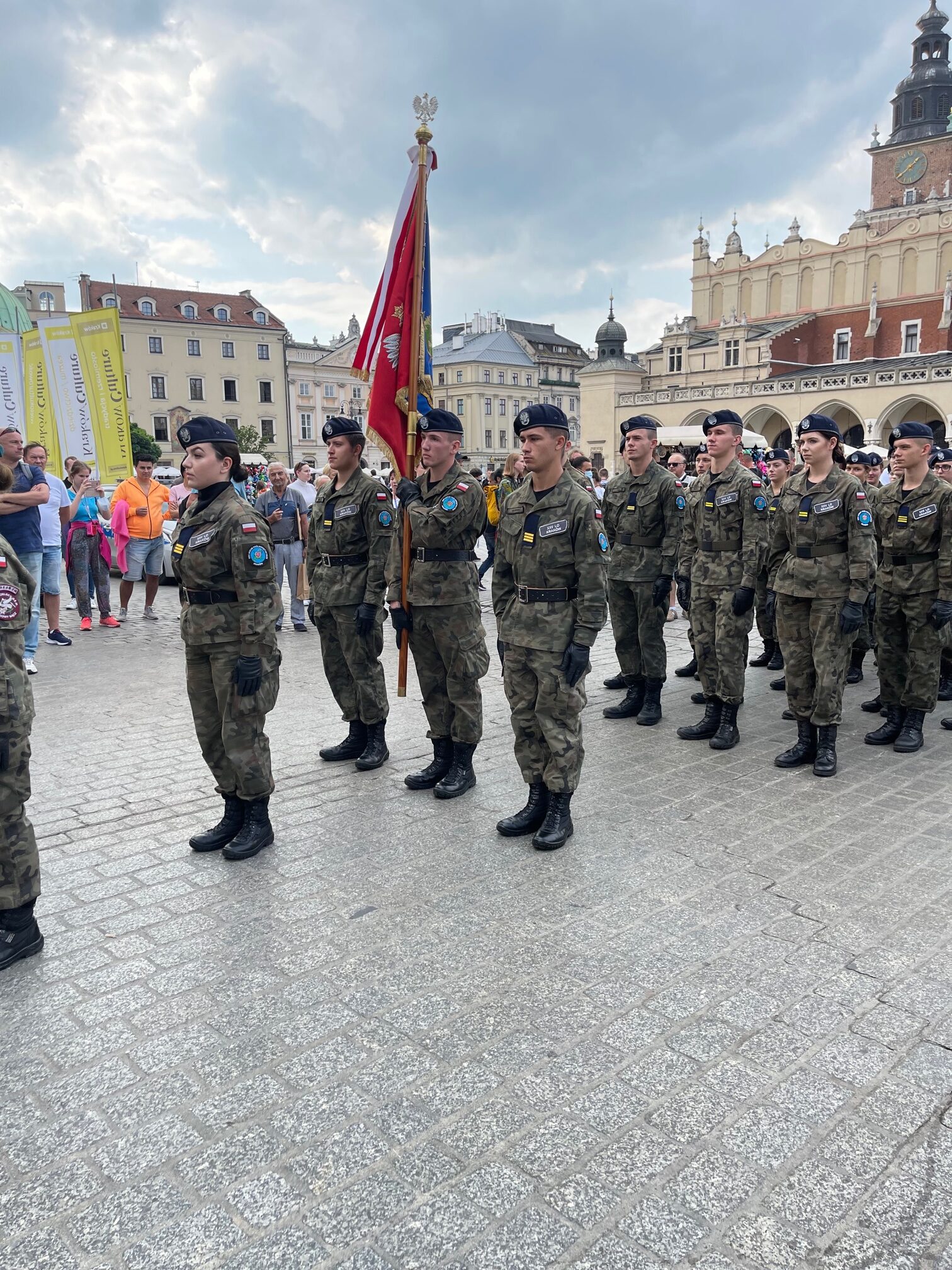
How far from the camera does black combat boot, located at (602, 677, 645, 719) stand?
7332 millimetres

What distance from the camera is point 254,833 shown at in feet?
15.3

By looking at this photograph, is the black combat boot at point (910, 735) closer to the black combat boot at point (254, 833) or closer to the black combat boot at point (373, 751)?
the black combat boot at point (373, 751)

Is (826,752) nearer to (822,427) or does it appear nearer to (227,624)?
(822,427)

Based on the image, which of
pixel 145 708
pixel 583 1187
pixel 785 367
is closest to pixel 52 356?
pixel 145 708

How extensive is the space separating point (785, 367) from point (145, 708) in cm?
6187

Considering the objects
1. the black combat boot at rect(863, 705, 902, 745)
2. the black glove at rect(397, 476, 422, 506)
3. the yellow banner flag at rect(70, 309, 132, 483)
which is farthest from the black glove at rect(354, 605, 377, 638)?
the yellow banner flag at rect(70, 309, 132, 483)

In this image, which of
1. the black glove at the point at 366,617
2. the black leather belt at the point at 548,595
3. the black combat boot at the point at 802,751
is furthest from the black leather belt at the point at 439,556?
the black combat boot at the point at 802,751

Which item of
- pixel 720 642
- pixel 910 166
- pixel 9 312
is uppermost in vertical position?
pixel 910 166

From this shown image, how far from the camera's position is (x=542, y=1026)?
3070 millimetres

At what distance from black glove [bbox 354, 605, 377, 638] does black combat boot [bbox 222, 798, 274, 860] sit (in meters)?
1.44

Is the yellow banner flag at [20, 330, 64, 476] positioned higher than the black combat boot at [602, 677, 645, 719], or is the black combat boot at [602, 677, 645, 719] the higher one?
the yellow banner flag at [20, 330, 64, 476]

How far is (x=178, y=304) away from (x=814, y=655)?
77.3m

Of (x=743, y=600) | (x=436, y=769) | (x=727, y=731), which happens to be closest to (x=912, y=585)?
(x=743, y=600)

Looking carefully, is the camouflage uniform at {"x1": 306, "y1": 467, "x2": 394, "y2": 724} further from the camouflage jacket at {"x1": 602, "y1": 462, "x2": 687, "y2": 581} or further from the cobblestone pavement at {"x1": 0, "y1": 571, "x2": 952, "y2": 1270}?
the camouflage jacket at {"x1": 602, "y1": 462, "x2": 687, "y2": 581}
